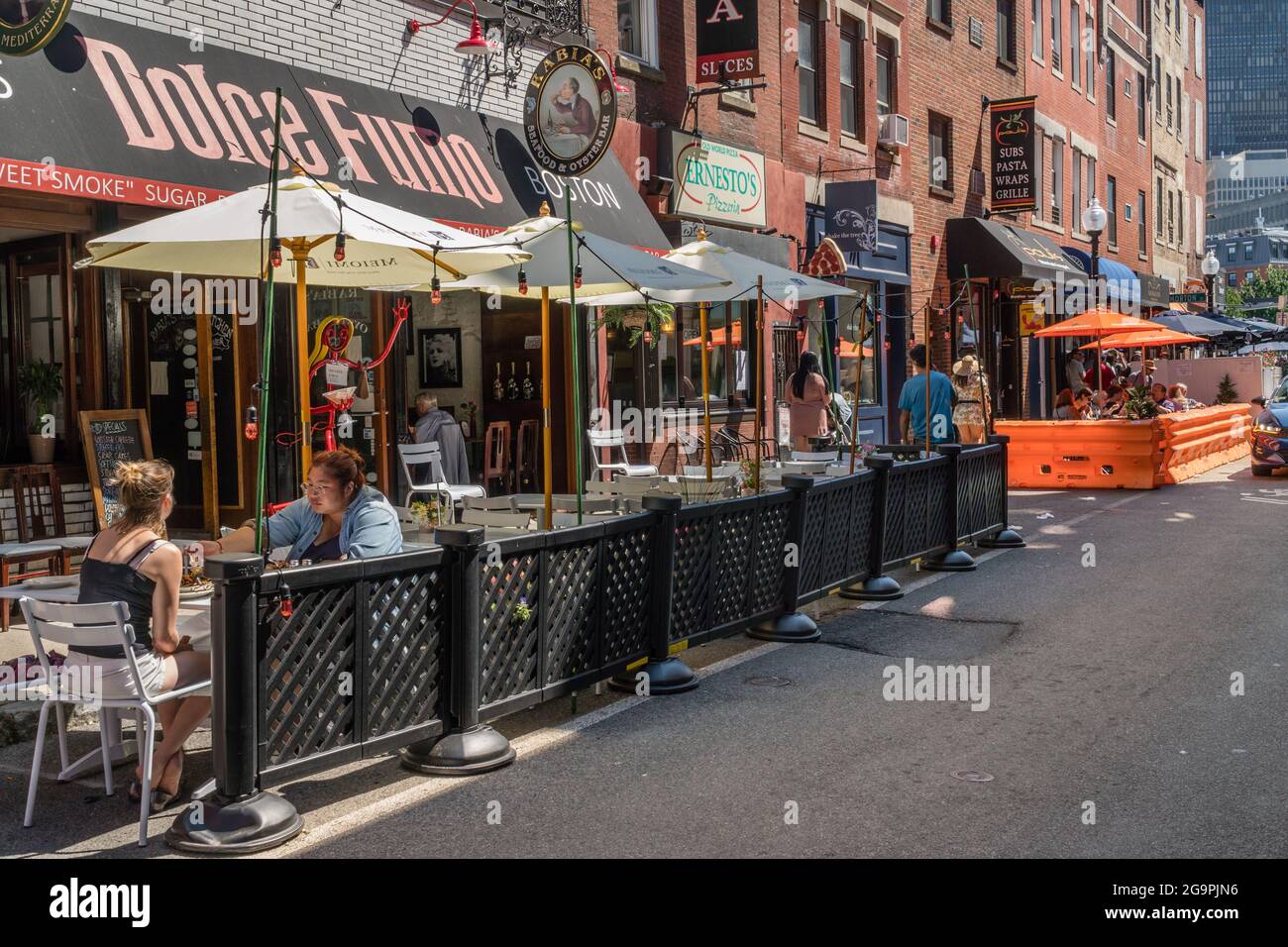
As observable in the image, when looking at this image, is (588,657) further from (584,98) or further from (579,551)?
(584,98)

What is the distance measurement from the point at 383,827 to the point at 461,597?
1109 millimetres

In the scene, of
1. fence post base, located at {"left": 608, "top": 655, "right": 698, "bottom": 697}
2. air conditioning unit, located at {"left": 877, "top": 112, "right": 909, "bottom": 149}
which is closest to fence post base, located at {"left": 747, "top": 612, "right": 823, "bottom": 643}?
fence post base, located at {"left": 608, "top": 655, "right": 698, "bottom": 697}

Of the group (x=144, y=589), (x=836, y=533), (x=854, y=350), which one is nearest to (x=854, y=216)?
(x=854, y=350)

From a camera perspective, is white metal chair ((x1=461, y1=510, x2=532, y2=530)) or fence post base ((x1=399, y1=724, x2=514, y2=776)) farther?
white metal chair ((x1=461, y1=510, x2=532, y2=530))

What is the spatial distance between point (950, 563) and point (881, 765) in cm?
604

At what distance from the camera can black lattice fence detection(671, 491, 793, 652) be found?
7.85 meters

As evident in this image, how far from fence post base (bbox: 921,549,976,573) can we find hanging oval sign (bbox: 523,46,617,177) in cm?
537

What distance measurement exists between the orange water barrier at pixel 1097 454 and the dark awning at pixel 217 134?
860 cm

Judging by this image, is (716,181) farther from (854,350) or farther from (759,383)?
(759,383)

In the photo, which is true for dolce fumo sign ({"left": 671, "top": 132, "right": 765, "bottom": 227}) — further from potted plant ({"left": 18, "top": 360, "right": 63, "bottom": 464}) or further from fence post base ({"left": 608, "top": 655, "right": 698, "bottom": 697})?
fence post base ({"left": 608, "top": 655, "right": 698, "bottom": 697})

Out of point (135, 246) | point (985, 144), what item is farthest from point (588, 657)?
point (985, 144)

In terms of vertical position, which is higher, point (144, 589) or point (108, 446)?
point (108, 446)

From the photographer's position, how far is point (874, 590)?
412 inches

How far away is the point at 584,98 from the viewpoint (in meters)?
13.9
